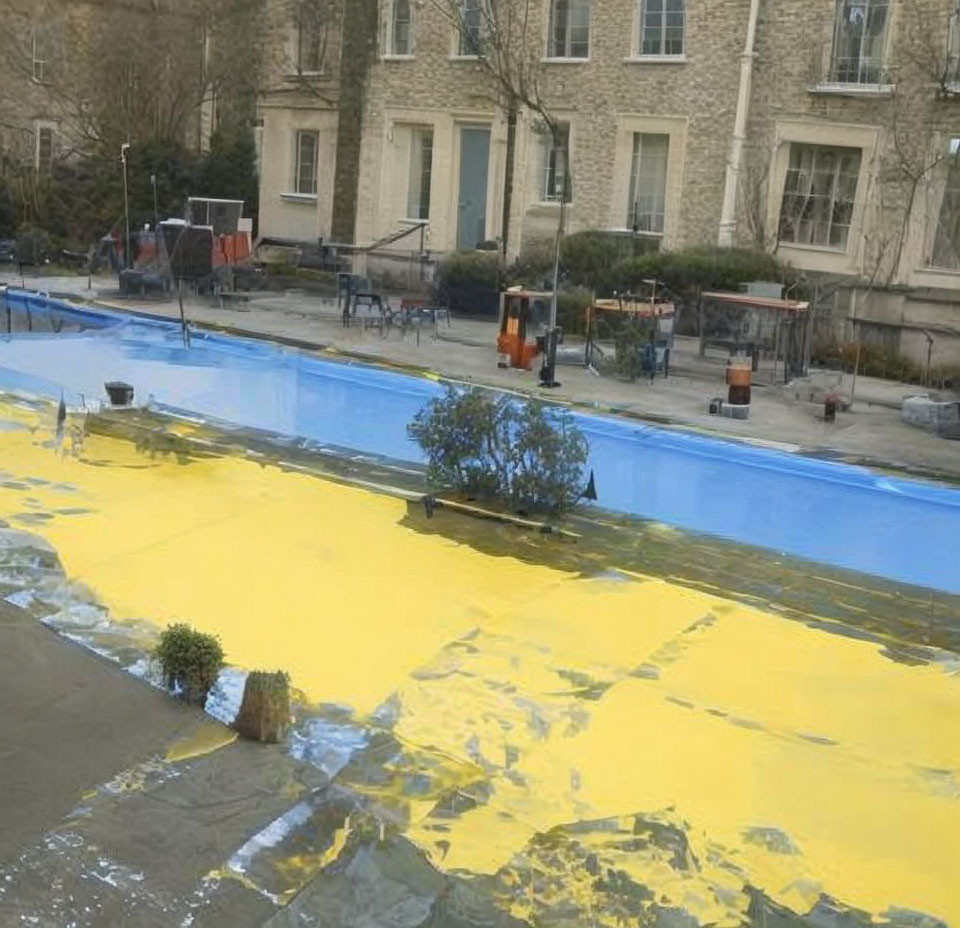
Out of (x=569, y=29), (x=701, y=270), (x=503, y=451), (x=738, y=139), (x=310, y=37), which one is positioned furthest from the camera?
(x=310, y=37)

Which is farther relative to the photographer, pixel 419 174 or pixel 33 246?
pixel 419 174

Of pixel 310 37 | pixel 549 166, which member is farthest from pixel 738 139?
pixel 310 37

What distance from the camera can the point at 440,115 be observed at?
2364cm

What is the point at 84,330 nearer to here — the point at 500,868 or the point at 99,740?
the point at 99,740

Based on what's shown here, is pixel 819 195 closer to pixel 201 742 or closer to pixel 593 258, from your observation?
pixel 593 258

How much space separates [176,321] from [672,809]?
545 inches

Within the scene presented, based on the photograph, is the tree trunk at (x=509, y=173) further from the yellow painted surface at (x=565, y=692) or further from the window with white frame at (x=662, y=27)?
the yellow painted surface at (x=565, y=692)

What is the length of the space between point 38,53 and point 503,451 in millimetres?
23546

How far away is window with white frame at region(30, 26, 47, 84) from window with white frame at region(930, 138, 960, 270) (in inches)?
775

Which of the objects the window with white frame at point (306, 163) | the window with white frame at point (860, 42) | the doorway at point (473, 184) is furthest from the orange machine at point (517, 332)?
the window with white frame at point (306, 163)

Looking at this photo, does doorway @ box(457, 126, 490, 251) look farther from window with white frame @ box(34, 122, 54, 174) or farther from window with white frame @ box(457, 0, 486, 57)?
window with white frame @ box(34, 122, 54, 174)

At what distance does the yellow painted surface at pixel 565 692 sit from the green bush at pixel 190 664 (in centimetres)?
52

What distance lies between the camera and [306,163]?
2673 centimetres

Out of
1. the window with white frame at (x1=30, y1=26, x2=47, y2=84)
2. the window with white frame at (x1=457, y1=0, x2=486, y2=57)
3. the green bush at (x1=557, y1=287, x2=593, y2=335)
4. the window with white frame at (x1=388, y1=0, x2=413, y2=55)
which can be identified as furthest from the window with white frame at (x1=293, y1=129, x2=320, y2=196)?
the green bush at (x1=557, y1=287, x2=593, y2=335)
